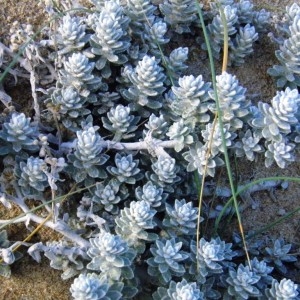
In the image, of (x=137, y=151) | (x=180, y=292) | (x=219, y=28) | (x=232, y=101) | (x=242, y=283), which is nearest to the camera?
(x=180, y=292)

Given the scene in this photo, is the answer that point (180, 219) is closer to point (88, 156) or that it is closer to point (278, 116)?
point (88, 156)

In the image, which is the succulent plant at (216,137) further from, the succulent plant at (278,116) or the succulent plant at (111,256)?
the succulent plant at (111,256)

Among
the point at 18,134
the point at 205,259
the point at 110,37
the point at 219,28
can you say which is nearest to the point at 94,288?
the point at 205,259

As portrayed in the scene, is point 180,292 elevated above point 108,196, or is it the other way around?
point 108,196

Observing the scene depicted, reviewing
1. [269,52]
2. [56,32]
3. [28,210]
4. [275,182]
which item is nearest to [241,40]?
[269,52]

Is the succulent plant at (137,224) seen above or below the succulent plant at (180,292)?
above

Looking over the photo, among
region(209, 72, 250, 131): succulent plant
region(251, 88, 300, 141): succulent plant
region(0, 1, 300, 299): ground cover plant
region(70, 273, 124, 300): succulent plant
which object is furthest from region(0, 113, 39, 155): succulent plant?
region(251, 88, 300, 141): succulent plant

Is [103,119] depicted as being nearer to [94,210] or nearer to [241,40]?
[94,210]

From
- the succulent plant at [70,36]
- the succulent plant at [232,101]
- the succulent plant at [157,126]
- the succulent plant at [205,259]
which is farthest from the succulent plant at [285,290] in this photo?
the succulent plant at [70,36]

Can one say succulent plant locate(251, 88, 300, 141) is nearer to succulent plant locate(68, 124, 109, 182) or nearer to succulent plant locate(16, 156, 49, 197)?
succulent plant locate(68, 124, 109, 182)
